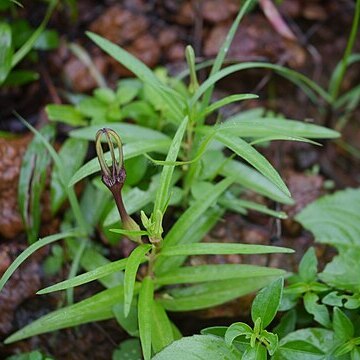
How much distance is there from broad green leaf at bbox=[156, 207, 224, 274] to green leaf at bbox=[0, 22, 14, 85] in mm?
792

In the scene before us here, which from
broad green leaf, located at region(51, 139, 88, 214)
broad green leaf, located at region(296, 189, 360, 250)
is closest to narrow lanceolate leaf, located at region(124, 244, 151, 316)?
broad green leaf, located at region(51, 139, 88, 214)

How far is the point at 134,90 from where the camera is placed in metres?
1.85

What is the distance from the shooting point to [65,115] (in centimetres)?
183

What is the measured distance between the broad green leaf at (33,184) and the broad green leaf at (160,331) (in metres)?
0.49

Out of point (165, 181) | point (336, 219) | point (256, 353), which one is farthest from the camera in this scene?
point (336, 219)

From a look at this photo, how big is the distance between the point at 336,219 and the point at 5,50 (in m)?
1.20

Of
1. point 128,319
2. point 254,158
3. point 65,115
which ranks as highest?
point 254,158

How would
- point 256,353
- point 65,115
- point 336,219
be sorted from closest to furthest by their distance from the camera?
point 256,353, point 336,219, point 65,115

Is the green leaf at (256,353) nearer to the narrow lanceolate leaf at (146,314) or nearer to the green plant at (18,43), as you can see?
the narrow lanceolate leaf at (146,314)

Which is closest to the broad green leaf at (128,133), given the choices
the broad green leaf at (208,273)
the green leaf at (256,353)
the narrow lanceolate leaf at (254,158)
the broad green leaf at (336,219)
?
the narrow lanceolate leaf at (254,158)

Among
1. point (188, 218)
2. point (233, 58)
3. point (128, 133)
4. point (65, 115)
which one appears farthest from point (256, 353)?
point (233, 58)

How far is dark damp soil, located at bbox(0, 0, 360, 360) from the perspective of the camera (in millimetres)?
1782

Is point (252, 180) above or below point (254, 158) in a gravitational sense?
below

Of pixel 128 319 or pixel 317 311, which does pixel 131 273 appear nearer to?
pixel 128 319
